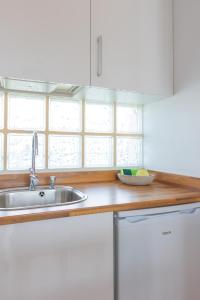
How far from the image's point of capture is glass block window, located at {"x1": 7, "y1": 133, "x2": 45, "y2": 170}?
4.71 feet

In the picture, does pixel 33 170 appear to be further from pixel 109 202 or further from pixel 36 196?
pixel 109 202

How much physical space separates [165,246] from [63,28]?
128cm

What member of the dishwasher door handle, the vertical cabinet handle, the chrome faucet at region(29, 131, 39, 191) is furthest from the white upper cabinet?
the dishwasher door handle

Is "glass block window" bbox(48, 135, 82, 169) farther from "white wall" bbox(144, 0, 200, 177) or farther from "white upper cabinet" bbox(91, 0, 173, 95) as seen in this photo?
"white wall" bbox(144, 0, 200, 177)

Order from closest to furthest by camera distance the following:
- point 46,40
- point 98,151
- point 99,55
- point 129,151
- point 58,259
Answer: point 58,259 < point 46,40 < point 99,55 < point 98,151 < point 129,151

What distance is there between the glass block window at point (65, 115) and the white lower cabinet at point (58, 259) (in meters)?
0.83

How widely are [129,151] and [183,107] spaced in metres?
0.59

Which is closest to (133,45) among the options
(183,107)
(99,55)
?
(99,55)

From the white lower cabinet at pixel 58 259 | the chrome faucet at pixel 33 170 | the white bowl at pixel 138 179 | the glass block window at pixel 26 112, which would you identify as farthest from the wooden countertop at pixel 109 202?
the glass block window at pixel 26 112

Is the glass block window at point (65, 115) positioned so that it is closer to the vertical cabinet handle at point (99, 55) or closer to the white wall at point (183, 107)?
the vertical cabinet handle at point (99, 55)

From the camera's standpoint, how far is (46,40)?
115 cm

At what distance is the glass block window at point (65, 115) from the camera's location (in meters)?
1.57

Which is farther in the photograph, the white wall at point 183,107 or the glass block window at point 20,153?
the glass block window at point 20,153

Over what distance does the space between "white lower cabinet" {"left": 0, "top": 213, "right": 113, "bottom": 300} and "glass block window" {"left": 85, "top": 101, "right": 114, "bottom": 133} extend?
871 mm
